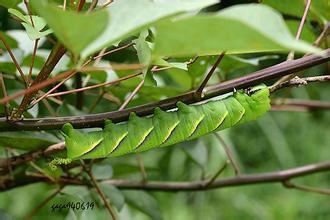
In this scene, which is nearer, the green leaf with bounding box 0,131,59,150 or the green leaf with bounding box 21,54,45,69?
the green leaf with bounding box 0,131,59,150

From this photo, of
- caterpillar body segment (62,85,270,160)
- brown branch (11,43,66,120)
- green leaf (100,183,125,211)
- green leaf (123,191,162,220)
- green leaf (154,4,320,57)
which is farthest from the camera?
green leaf (123,191,162,220)

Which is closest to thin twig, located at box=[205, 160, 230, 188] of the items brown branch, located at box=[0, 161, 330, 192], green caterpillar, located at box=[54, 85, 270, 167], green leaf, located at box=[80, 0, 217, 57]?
brown branch, located at box=[0, 161, 330, 192]

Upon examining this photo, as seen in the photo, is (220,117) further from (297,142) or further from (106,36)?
(297,142)

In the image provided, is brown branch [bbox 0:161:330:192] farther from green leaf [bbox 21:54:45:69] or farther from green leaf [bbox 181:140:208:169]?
green leaf [bbox 21:54:45:69]

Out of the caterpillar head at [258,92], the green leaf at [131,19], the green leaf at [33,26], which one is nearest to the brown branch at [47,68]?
the green leaf at [33,26]

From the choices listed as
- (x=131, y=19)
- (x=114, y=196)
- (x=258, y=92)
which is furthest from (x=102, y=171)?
(x=131, y=19)

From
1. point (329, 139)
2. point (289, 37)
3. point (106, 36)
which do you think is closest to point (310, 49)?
point (289, 37)
